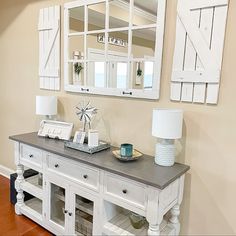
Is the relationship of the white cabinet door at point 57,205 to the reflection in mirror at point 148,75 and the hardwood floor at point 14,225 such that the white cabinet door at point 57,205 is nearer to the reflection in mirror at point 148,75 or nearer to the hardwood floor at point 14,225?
the hardwood floor at point 14,225

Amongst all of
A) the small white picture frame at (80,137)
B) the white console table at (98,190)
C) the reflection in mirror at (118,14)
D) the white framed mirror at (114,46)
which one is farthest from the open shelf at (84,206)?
the reflection in mirror at (118,14)

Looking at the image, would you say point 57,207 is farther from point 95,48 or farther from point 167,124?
point 95,48

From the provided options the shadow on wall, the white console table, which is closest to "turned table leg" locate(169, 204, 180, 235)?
the white console table

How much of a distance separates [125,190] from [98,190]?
245 mm

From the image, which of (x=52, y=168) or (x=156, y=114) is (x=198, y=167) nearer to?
(x=156, y=114)

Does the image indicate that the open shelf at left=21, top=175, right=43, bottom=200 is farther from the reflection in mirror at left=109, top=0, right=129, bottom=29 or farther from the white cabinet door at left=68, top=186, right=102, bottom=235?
the reflection in mirror at left=109, top=0, right=129, bottom=29

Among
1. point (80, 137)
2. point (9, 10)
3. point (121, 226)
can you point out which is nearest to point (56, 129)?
point (80, 137)

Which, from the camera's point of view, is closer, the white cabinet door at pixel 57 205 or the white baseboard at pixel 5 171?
the white cabinet door at pixel 57 205

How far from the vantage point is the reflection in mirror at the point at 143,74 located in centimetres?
185

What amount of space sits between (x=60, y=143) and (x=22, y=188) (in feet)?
2.16

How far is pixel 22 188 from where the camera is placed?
2340 millimetres

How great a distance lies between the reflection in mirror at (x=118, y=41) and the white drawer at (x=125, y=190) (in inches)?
40.6

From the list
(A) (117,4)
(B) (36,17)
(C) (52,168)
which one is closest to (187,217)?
(C) (52,168)

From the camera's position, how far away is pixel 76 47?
A: 7.53 ft
